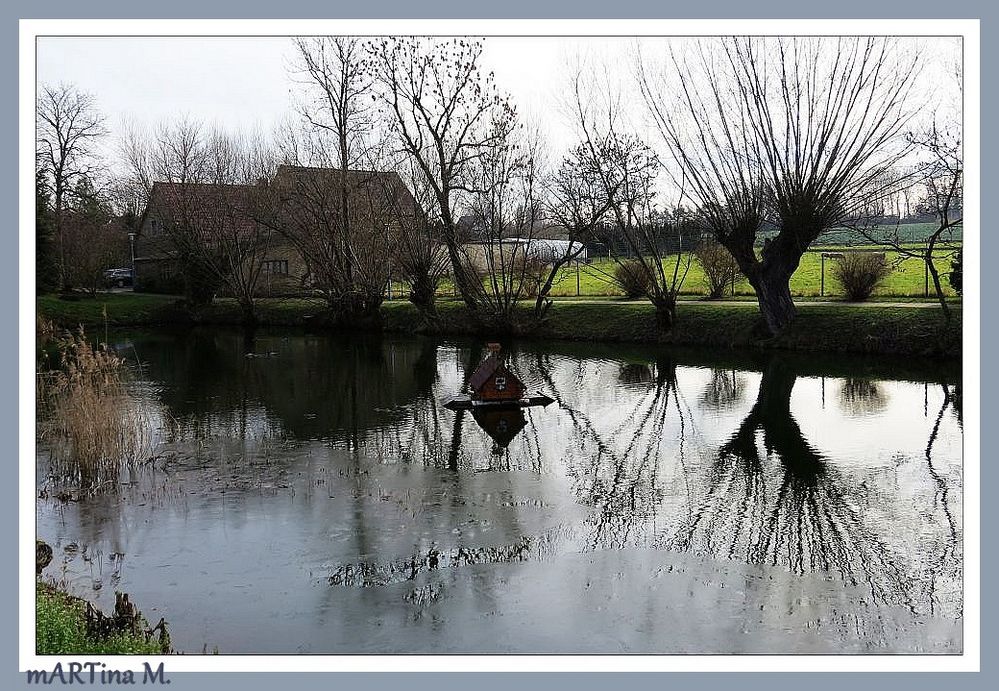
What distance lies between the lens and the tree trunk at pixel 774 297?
2333 centimetres

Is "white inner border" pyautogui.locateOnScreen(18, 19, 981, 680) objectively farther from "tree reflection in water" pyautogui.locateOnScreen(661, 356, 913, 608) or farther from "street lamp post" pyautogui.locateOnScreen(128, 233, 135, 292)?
"street lamp post" pyautogui.locateOnScreen(128, 233, 135, 292)

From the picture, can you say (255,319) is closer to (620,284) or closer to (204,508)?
(620,284)

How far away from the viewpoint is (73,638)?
6.10 metres

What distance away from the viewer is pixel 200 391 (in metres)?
18.2

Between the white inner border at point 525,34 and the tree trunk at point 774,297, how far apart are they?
16470mm

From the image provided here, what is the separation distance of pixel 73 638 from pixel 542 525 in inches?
172

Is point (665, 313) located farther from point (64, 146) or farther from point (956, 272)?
point (64, 146)

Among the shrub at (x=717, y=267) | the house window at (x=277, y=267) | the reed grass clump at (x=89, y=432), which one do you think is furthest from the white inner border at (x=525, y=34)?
the house window at (x=277, y=267)

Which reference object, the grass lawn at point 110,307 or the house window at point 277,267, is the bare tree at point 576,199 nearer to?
the grass lawn at point 110,307

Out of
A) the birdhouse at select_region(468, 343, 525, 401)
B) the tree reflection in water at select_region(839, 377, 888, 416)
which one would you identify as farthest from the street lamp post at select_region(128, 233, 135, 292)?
the tree reflection in water at select_region(839, 377, 888, 416)
